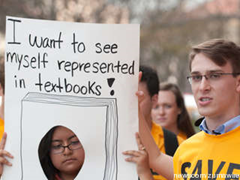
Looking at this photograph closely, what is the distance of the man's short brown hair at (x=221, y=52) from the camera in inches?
101

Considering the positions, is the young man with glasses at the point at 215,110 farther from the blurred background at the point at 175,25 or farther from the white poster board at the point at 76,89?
the blurred background at the point at 175,25

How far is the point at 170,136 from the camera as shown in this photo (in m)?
3.93

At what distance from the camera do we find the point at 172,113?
5.32 m

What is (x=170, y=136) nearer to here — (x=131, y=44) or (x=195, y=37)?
(x=131, y=44)

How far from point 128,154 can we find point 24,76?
0.78 meters

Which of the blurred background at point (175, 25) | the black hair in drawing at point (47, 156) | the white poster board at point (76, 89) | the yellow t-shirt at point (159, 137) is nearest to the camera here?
the white poster board at point (76, 89)

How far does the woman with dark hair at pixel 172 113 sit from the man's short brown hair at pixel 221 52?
260cm

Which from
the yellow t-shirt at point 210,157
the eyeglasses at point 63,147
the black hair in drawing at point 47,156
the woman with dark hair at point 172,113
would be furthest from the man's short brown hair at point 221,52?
the woman with dark hair at point 172,113

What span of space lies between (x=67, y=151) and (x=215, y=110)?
97 centimetres

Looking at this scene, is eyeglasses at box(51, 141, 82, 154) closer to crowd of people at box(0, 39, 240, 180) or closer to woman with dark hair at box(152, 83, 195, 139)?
crowd of people at box(0, 39, 240, 180)

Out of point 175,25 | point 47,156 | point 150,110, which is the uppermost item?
point 175,25

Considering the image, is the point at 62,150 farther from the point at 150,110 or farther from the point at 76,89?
the point at 150,110

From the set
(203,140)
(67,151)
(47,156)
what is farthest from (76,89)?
(203,140)

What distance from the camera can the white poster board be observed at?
106 inches
